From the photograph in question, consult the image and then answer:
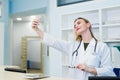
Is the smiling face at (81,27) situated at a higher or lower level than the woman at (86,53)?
higher

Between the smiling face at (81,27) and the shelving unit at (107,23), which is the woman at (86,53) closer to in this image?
the smiling face at (81,27)

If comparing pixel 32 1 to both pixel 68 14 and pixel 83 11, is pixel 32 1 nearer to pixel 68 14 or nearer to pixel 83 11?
pixel 68 14

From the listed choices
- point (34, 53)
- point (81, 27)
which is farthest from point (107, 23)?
point (34, 53)

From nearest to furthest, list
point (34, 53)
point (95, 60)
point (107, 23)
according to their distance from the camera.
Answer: point (95, 60), point (107, 23), point (34, 53)

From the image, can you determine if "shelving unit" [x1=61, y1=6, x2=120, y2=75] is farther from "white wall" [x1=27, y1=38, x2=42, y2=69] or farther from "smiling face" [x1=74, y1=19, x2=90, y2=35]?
"white wall" [x1=27, y1=38, x2=42, y2=69]

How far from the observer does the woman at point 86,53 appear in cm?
182

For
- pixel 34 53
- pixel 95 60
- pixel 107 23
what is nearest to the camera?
pixel 95 60

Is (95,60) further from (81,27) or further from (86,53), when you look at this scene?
(81,27)

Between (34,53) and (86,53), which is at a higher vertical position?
(86,53)

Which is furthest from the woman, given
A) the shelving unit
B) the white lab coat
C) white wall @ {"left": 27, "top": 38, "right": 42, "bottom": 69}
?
white wall @ {"left": 27, "top": 38, "right": 42, "bottom": 69}

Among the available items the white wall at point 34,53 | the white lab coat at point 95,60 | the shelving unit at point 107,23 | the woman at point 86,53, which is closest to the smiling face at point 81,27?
the woman at point 86,53

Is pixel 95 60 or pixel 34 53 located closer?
pixel 95 60

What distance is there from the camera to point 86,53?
1943 millimetres

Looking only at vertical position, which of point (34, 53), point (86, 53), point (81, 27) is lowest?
point (34, 53)
